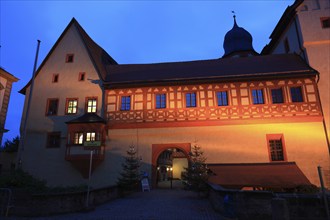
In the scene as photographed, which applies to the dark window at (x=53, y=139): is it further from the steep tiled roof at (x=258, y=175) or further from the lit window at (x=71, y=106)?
the steep tiled roof at (x=258, y=175)

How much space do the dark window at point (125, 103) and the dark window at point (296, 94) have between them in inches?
525

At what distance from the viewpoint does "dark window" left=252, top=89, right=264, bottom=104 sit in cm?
2009

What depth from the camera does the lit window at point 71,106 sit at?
2222 centimetres

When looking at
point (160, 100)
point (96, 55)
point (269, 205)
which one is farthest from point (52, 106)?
point (269, 205)

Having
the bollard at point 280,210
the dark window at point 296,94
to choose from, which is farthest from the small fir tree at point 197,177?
the dark window at point 296,94

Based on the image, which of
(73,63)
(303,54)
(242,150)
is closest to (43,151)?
(73,63)

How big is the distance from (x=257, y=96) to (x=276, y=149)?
440 centimetres

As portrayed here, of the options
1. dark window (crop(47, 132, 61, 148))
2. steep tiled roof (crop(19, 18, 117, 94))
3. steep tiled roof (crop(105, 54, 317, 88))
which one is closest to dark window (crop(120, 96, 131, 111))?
steep tiled roof (crop(105, 54, 317, 88))

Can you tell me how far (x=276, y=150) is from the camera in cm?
1909

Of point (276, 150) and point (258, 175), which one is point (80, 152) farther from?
point (276, 150)

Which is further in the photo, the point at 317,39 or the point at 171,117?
the point at 317,39

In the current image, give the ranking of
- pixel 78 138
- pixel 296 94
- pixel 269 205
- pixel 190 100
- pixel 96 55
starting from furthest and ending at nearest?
pixel 96 55 < pixel 190 100 < pixel 78 138 < pixel 296 94 < pixel 269 205

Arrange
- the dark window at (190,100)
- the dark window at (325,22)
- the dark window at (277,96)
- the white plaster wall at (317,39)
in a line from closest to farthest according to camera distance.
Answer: the dark window at (277,96) < the white plaster wall at (317,39) < the dark window at (190,100) < the dark window at (325,22)

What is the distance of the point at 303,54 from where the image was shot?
22.0 m
